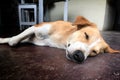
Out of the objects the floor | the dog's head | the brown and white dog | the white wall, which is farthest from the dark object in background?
the dog's head

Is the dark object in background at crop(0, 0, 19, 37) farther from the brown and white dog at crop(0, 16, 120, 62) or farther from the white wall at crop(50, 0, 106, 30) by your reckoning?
the brown and white dog at crop(0, 16, 120, 62)

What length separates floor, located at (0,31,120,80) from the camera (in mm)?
989

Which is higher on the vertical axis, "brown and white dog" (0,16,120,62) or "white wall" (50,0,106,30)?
"white wall" (50,0,106,30)

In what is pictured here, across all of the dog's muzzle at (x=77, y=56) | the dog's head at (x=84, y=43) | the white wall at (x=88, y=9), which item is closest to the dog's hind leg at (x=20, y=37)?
the dog's head at (x=84, y=43)

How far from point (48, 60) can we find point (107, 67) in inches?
16.9

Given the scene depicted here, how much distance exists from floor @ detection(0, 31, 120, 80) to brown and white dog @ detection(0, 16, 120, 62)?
0.07 m

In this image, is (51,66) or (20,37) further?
(20,37)

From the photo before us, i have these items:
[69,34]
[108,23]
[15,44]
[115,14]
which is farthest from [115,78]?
[115,14]

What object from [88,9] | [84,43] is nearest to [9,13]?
[88,9]

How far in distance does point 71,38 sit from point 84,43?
0.16 m

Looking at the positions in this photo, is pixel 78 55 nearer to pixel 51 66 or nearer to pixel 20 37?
pixel 51 66

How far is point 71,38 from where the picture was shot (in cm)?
139

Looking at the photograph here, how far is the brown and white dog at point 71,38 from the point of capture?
4.08ft

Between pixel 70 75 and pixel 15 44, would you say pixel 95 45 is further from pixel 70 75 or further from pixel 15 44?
pixel 15 44
